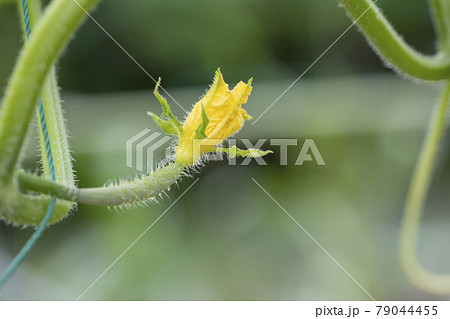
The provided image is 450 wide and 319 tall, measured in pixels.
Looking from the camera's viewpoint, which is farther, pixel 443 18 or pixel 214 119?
pixel 443 18

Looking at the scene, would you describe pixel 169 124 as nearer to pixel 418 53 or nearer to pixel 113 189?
pixel 113 189

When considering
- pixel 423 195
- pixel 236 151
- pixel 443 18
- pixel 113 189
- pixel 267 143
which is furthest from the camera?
pixel 267 143

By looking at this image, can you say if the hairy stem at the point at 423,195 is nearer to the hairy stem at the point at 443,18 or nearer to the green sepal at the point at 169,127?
the hairy stem at the point at 443,18

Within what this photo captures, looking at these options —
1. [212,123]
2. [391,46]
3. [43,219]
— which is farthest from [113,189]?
[391,46]

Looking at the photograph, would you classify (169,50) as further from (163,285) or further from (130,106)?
(163,285)

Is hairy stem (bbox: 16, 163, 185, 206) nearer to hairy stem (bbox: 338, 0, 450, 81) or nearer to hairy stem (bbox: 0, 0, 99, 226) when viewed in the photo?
hairy stem (bbox: 0, 0, 99, 226)

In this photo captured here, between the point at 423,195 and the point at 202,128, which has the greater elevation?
the point at 423,195

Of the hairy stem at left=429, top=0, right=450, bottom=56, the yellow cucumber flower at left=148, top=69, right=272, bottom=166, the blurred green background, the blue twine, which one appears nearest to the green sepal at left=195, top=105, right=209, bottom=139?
the yellow cucumber flower at left=148, top=69, right=272, bottom=166

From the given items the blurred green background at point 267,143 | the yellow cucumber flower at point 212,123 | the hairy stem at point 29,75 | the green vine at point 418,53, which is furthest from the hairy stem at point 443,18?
the blurred green background at point 267,143
